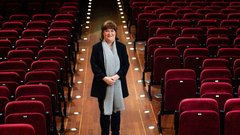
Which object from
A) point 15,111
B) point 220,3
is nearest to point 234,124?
point 15,111

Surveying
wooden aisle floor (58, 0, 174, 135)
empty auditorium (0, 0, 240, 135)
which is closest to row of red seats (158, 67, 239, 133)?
empty auditorium (0, 0, 240, 135)

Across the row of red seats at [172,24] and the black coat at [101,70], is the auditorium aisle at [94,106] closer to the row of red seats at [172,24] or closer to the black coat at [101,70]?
the row of red seats at [172,24]

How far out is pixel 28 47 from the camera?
5.31 m

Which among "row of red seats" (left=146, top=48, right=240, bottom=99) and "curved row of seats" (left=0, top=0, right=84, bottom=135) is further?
"row of red seats" (left=146, top=48, right=240, bottom=99)

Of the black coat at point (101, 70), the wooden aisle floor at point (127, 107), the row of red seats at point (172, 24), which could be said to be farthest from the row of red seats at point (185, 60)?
the black coat at point (101, 70)

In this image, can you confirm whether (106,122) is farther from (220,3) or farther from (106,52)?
(220,3)

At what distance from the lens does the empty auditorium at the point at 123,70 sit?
353cm

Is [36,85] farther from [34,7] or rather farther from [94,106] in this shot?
[34,7]

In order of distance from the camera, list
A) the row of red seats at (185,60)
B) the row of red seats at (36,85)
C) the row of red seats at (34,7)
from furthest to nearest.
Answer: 1. the row of red seats at (34,7)
2. the row of red seats at (185,60)
3. the row of red seats at (36,85)

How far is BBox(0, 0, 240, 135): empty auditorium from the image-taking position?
11.6 feet

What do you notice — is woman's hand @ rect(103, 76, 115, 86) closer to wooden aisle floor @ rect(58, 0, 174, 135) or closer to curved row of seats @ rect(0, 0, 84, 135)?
curved row of seats @ rect(0, 0, 84, 135)

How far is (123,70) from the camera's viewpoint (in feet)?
11.6

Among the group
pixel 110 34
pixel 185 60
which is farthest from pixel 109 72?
pixel 185 60

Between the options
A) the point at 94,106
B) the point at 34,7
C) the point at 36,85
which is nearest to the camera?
the point at 36,85
